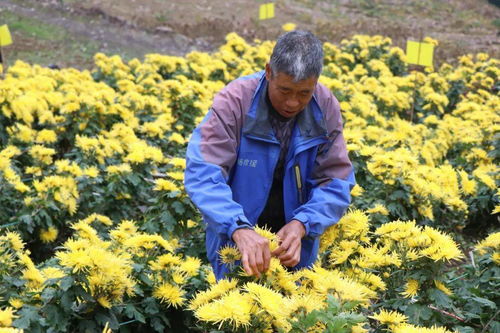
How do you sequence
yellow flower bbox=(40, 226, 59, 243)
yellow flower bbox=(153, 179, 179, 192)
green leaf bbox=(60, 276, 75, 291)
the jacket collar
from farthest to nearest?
yellow flower bbox=(40, 226, 59, 243), yellow flower bbox=(153, 179, 179, 192), the jacket collar, green leaf bbox=(60, 276, 75, 291)

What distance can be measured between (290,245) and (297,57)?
2.50 ft

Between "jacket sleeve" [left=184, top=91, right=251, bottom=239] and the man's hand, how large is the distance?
176 millimetres

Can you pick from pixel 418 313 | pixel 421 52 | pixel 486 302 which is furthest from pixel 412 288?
pixel 421 52

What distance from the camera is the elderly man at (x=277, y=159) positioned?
2369mm

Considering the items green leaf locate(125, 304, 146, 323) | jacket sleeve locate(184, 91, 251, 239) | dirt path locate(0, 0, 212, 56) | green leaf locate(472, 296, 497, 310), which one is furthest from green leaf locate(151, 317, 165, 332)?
dirt path locate(0, 0, 212, 56)

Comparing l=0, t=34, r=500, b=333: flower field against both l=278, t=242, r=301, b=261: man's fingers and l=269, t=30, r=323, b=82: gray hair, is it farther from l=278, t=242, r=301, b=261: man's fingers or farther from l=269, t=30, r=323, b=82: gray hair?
l=269, t=30, r=323, b=82: gray hair

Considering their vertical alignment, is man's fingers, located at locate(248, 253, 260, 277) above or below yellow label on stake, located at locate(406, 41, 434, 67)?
above

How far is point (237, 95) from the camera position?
2605 millimetres

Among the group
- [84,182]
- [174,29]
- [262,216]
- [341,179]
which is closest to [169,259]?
[262,216]

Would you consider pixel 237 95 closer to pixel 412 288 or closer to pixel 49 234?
pixel 412 288

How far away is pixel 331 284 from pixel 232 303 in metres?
0.41

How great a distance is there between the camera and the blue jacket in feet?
8.19

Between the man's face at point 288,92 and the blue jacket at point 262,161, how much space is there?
93 mm

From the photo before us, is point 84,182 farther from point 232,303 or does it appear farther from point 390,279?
point 232,303
